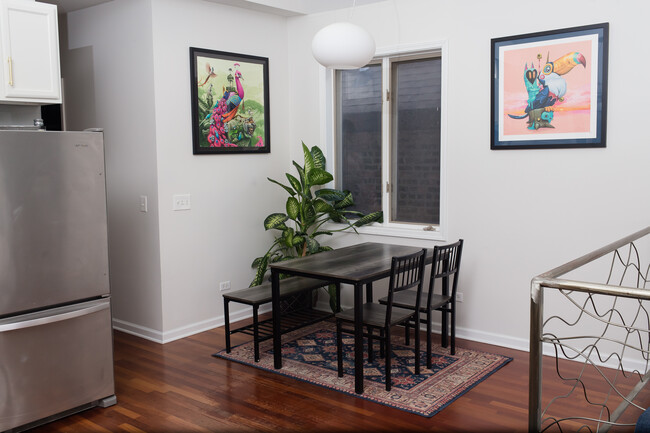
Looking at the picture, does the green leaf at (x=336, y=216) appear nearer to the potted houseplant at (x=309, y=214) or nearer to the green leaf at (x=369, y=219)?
the potted houseplant at (x=309, y=214)

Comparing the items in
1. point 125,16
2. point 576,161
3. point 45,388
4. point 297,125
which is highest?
point 125,16

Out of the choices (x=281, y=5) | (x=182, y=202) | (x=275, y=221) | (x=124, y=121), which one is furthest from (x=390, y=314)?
(x=281, y=5)

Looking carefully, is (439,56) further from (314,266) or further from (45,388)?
(45,388)

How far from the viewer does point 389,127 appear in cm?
489

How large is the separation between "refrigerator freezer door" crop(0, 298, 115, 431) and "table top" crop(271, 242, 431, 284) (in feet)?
3.70

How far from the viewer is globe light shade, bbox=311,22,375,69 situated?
338 centimetres

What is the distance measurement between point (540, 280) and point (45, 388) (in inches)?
100

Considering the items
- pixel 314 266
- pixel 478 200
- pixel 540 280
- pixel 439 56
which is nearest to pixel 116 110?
pixel 314 266

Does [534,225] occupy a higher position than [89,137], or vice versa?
[89,137]

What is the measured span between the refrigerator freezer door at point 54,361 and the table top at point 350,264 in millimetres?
1127

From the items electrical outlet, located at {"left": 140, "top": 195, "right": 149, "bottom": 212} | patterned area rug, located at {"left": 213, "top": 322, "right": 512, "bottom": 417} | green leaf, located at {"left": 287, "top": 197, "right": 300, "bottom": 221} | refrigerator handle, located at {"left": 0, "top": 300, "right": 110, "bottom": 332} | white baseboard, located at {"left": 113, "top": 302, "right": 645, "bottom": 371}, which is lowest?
patterned area rug, located at {"left": 213, "top": 322, "right": 512, "bottom": 417}

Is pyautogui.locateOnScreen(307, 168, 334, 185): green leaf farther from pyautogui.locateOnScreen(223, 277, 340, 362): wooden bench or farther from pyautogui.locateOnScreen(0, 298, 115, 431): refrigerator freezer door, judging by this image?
pyautogui.locateOnScreen(0, 298, 115, 431): refrigerator freezer door

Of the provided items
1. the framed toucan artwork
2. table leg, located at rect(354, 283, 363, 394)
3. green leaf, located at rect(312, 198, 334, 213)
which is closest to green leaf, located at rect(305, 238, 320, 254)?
green leaf, located at rect(312, 198, 334, 213)

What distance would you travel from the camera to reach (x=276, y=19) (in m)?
5.20
